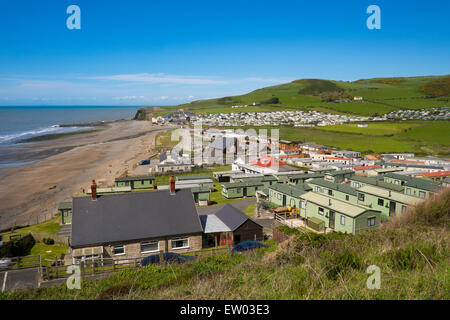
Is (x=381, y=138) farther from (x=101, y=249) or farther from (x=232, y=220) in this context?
(x=101, y=249)

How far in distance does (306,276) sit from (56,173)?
6234cm

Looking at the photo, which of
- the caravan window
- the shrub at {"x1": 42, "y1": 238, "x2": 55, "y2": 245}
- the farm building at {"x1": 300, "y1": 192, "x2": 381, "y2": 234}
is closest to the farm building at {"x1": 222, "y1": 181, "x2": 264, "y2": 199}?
the farm building at {"x1": 300, "y1": 192, "x2": 381, "y2": 234}

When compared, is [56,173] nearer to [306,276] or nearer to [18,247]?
[18,247]

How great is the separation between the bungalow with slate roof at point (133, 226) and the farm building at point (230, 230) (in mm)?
1429

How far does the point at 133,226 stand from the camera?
21.1 metres

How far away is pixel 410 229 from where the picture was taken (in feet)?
45.3

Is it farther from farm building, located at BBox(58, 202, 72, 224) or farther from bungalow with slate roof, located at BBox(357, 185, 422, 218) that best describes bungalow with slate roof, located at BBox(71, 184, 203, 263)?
bungalow with slate roof, located at BBox(357, 185, 422, 218)

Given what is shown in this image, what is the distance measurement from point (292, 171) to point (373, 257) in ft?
140

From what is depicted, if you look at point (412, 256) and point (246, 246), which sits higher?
point (412, 256)

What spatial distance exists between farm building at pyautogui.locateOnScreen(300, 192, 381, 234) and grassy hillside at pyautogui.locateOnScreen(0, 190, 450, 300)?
10.2 m

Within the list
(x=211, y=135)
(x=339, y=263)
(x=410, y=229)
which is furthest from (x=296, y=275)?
(x=211, y=135)

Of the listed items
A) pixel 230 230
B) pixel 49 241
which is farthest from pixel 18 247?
pixel 230 230

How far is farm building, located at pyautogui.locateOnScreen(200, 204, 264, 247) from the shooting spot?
75.1 feet
